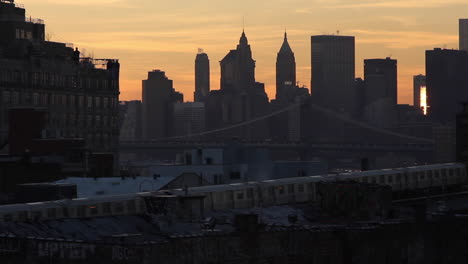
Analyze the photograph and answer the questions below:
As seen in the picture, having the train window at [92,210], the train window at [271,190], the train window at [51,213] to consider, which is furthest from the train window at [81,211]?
the train window at [271,190]

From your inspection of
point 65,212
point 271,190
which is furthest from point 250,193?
point 65,212

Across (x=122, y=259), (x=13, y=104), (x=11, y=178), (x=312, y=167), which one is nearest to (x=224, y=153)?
(x=312, y=167)

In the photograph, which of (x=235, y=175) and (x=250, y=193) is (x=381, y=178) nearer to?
(x=250, y=193)

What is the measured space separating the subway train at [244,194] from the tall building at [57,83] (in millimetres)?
68389

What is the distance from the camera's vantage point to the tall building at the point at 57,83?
560 ft

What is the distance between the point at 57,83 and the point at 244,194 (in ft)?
323

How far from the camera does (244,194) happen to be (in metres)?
80.1

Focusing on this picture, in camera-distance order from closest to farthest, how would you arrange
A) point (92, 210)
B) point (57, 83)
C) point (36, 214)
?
1. point (36, 214)
2. point (92, 210)
3. point (57, 83)

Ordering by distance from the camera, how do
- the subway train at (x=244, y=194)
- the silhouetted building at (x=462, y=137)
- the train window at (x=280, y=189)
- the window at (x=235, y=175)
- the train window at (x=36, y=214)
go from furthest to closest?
the window at (x=235, y=175), the silhouetted building at (x=462, y=137), the train window at (x=280, y=189), the subway train at (x=244, y=194), the train window at (x=36, y=214)

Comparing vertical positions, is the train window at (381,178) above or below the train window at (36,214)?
above

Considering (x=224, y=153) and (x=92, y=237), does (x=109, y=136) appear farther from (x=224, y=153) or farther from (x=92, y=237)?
(x=92, y=237)

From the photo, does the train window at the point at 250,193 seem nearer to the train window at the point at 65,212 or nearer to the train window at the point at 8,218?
the train window at the point at 65,212

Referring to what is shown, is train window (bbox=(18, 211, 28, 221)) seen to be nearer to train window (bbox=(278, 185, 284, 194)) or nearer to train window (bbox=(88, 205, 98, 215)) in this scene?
train window (bbox=(88, 205, 98, 215))

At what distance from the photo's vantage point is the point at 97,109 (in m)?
181
